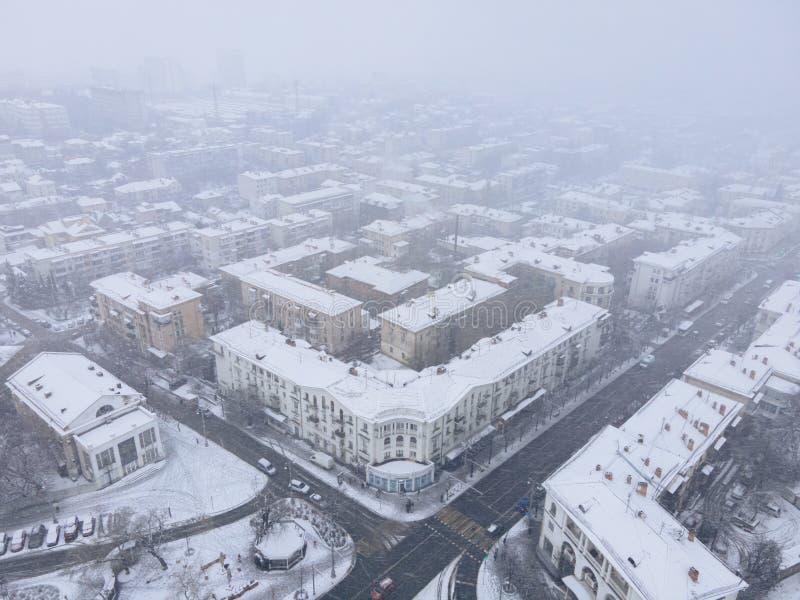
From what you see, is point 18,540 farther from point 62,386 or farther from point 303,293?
point 303,293

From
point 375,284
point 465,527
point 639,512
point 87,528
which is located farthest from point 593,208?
point 87,528

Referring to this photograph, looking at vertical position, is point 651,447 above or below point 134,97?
below

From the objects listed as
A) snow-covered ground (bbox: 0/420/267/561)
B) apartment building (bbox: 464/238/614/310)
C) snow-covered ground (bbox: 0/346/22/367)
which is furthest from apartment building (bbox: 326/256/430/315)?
snow-covered ground (bbox: 0/346/22/367)

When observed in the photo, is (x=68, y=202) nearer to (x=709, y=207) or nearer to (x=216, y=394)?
(x=216, y=394)

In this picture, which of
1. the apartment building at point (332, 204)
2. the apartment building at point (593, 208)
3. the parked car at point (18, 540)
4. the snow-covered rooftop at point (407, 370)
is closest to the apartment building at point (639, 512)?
the snow-covered rooftop at point (407, 370)

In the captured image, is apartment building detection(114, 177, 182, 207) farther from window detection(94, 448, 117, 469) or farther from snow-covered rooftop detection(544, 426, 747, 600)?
snow-covered rooftop detection(544, 426, 747, 600)

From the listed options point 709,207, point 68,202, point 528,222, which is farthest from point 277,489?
point 709,207
